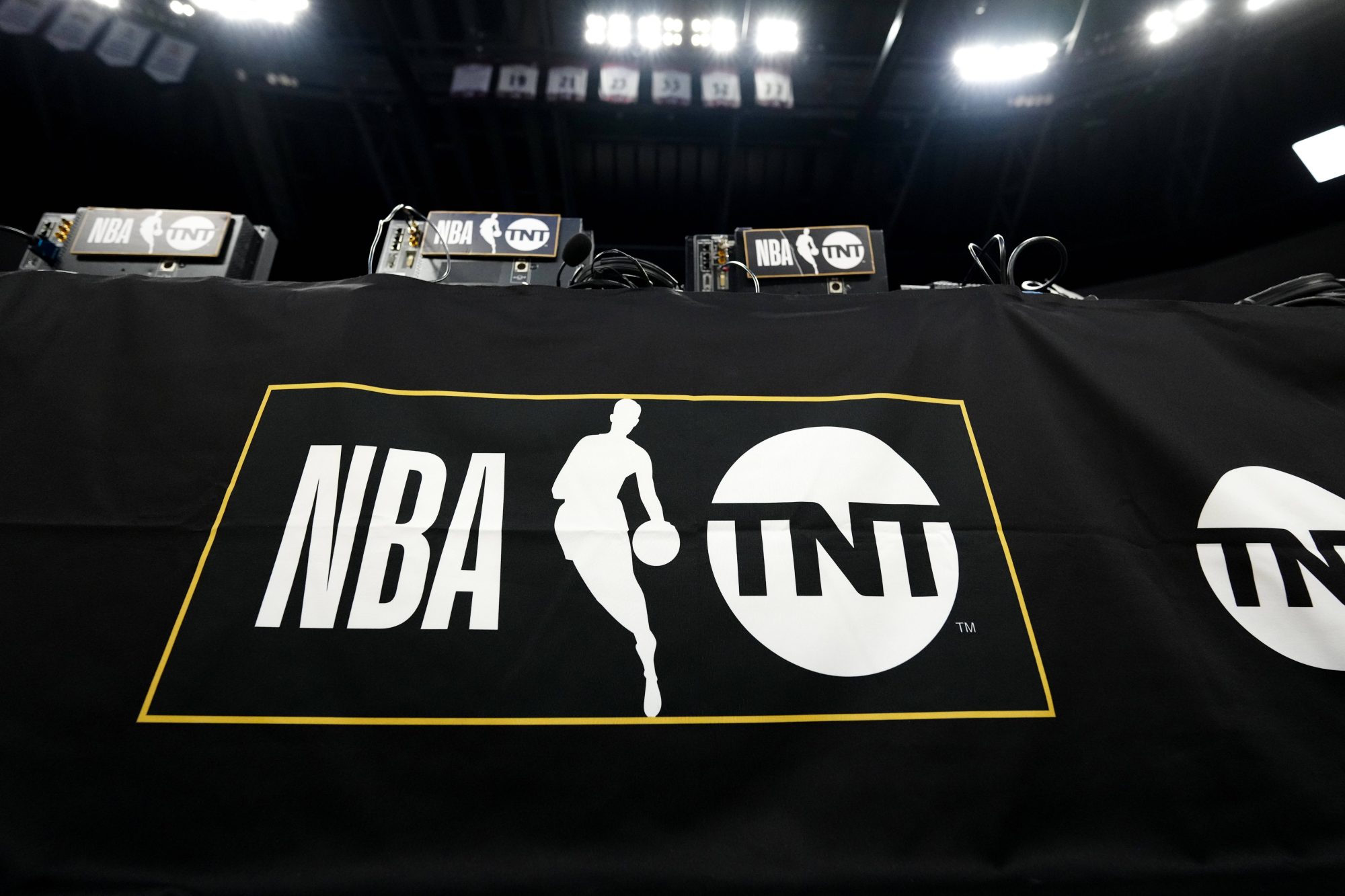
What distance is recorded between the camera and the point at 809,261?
64.7 inches

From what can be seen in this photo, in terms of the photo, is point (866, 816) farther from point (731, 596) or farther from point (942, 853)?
point (731, 596)

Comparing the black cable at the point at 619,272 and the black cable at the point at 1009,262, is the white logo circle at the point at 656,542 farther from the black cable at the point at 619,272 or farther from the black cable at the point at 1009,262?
the black cable at the point at 1009,262

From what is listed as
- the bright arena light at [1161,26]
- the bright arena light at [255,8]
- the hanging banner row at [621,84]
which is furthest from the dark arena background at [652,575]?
the bright arena light at [1161,26]

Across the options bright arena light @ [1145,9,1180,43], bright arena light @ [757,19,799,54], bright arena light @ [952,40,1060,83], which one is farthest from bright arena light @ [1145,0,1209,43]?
bright arena light @ [757,19,799,54]

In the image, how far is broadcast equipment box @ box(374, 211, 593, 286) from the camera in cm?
161

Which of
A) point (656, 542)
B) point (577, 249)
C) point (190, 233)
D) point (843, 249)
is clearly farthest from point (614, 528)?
point (190, 233)

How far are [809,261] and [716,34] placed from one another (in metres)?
4.52

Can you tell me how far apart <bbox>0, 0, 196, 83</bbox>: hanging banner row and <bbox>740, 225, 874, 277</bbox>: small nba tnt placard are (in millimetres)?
5686

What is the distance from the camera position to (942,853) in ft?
2.74

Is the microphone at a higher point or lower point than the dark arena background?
higher

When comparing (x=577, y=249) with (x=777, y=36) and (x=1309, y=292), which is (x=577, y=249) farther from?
(x=777, y=36)

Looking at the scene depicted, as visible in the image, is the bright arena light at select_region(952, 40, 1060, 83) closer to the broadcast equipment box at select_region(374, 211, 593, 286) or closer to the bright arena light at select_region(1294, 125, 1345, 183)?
the bright arena light at select_region(1294, 125, 1345, 183)

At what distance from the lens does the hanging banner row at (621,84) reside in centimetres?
506

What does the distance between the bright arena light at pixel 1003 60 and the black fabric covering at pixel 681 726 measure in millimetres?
4865
